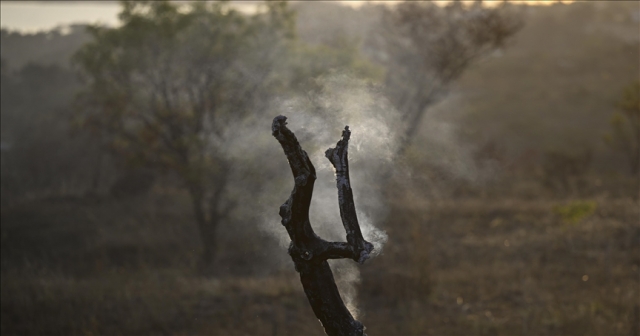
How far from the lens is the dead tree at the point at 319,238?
2445mm

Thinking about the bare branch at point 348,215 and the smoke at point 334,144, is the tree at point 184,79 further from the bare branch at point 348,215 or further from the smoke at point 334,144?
the bare branch at point 348,215

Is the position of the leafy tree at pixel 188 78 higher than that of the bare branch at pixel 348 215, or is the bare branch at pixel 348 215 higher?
the leafy tree at pixel 188 78

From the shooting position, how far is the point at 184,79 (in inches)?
447

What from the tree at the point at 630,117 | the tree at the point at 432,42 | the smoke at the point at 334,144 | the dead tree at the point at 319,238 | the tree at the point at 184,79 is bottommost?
the dead tree at the point at 319,238

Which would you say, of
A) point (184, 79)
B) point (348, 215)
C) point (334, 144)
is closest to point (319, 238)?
point (348, 215)

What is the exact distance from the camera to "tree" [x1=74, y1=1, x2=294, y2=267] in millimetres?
10930

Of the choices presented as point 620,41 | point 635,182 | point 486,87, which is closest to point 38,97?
point 635,182

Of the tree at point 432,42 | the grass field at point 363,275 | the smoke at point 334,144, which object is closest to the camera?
the smoke at point 334,144

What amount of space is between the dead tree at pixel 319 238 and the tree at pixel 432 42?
1408cm

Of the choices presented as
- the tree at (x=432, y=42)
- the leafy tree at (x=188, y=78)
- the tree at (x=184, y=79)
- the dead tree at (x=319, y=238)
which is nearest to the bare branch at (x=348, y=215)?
the dead tree at (x=319, y=238)

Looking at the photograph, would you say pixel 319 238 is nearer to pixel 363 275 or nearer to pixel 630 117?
pixel 363 275

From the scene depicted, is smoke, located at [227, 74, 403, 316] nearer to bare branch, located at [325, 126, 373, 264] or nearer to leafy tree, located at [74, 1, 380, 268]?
bare branch, located at [325, 126, 373, 264]

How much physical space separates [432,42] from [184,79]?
34.4 ft

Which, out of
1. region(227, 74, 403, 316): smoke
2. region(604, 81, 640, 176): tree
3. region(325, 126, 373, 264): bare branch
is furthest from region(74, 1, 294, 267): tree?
region(604, 81, 640, 176): tree
